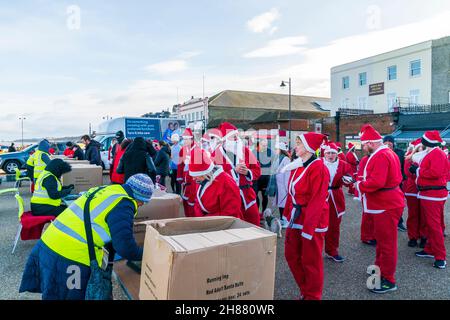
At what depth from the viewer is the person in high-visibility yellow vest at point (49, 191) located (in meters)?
4.86

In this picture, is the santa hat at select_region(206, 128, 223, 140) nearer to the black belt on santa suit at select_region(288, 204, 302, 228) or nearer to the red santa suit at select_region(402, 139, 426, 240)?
the black belt on santa suit at select_region(288, 204, 302, 228)

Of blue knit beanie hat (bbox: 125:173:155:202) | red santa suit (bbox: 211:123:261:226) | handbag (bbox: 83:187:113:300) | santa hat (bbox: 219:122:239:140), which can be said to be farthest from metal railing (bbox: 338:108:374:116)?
handbag (bbox: 83:187:113:300)

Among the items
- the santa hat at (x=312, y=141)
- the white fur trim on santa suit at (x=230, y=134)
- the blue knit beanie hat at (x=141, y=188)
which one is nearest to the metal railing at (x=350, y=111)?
the white fur trim on santa suit at (x=230, y=134)

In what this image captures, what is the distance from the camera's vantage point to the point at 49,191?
16.0 feet

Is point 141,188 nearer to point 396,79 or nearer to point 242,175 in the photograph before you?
point 242,175

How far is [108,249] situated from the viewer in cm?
282

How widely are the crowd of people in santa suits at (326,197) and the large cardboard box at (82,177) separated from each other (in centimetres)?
201

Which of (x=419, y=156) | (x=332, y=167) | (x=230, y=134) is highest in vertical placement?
(x=230, y=134)

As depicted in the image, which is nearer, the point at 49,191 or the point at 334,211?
the point at 334,211

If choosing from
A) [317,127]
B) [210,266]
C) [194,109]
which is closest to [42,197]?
[210,266]

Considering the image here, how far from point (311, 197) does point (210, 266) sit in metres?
1.77
